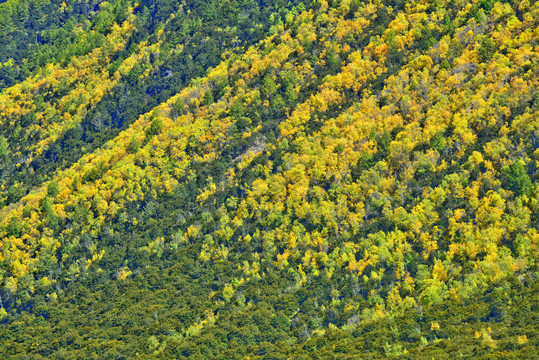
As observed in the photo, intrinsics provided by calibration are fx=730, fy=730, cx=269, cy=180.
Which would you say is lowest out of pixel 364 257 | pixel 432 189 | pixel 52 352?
pixel 52 352

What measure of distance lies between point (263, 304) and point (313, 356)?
30.5 meters

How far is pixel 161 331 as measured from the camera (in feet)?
639

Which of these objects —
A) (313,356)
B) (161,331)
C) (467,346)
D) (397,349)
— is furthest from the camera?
(161,331)

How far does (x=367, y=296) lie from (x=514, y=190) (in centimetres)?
4599

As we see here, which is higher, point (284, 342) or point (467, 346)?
point (467, 346)

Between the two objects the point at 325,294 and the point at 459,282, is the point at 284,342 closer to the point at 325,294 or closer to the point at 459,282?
the point at 325,294

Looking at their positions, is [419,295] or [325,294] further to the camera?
[325,294]

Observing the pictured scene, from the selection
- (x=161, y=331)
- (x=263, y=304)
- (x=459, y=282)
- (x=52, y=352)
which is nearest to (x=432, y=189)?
(x=459, y=282)

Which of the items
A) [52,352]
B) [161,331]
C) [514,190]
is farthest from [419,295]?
[52,352]

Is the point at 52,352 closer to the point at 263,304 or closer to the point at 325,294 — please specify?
the point at 263,304

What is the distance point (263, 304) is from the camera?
197 metres

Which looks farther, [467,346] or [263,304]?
[263,304]

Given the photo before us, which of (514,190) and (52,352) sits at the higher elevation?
(514,190)

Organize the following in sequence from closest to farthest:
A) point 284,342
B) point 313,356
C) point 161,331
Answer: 1. point 313,356
2. point 284,342
3. point 161,331
